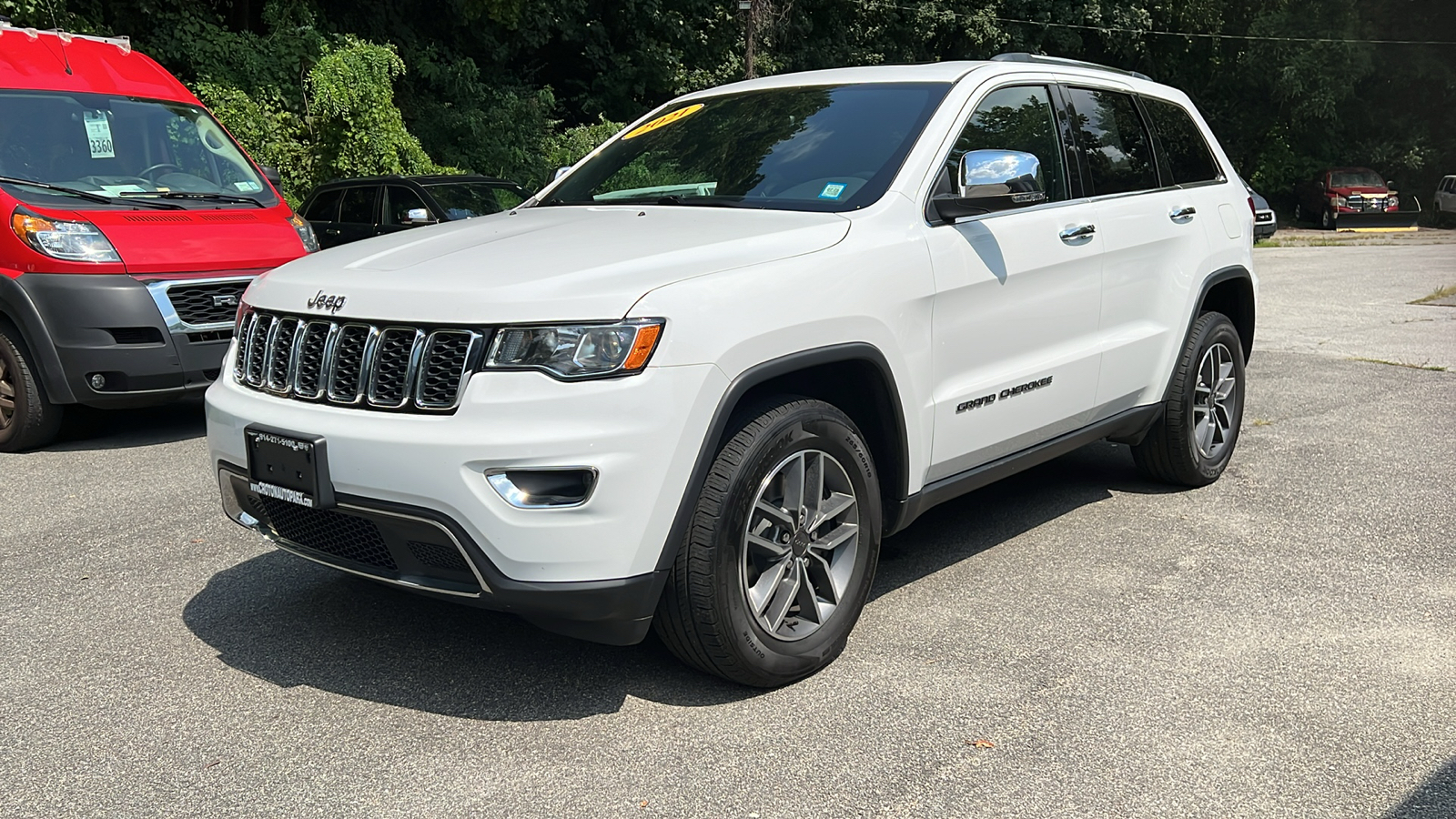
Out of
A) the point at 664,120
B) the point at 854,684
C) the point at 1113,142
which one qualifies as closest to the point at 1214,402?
the point at 1113,142

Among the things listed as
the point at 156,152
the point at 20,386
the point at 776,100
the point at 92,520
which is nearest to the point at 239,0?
the point at 156,152

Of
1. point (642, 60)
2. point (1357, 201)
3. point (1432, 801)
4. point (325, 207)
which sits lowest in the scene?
point (1357, 201)

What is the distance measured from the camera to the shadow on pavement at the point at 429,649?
3613 millimetres

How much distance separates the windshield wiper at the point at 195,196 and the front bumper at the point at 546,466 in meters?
5.09

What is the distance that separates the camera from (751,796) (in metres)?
3.03

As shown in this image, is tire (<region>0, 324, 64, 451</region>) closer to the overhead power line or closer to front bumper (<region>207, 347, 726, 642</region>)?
front bumper (<region>207, 347, 726, 642</region>)

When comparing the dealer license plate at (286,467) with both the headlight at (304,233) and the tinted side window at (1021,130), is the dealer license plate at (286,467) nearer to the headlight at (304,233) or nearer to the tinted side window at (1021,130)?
the tinted side window at (1021,130)

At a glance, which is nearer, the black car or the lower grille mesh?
the lower grille mesh

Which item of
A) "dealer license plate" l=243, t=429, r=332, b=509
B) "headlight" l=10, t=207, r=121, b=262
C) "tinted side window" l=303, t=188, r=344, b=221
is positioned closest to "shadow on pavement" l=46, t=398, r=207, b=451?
"headlight" l=10, t=207, r=121, b=262

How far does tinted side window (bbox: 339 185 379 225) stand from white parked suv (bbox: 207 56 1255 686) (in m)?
7.90

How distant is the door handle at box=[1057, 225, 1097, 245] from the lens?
4613mm

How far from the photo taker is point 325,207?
1295 centimetres

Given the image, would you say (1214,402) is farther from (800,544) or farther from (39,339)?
(39,339)

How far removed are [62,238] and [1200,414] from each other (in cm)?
600
